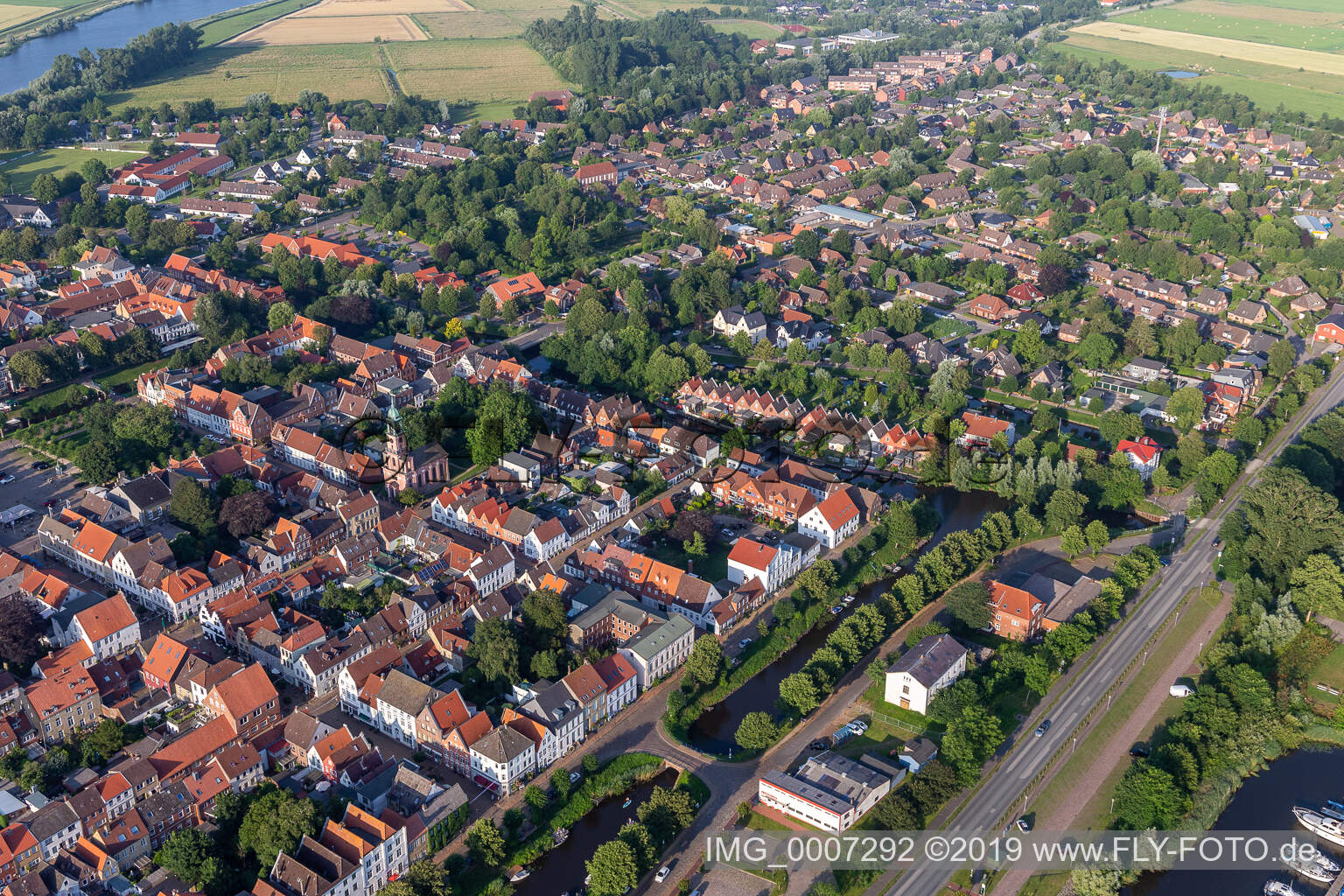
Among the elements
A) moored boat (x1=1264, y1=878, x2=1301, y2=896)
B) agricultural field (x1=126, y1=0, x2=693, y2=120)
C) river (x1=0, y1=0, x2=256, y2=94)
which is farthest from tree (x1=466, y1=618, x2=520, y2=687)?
river (x1=0, y1=0, x2=256, y2=94)

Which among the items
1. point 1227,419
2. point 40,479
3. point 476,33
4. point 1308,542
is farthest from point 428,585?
point 476,33

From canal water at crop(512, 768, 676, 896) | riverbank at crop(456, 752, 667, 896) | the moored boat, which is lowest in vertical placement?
the moored boat

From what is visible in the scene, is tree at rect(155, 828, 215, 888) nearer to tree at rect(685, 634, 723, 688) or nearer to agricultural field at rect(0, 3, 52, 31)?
tree at rect(685, 634, 723, 688)

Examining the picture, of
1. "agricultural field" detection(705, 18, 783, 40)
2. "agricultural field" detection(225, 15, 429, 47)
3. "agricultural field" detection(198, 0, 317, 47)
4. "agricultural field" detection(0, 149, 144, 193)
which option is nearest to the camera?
"agricultural field" detection(0, 149, 144, 193)

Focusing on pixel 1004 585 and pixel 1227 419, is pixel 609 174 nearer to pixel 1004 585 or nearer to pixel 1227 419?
pixel 1227 419

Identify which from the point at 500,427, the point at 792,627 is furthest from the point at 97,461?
the point at 792,627

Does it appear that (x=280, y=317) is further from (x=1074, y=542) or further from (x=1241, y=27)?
(x=1241, y=27)

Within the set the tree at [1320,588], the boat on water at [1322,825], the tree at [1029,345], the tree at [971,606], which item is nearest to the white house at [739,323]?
the tree at [1029,345]

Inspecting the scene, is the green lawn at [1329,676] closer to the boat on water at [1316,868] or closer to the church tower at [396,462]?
the boat on water at [1316,868]
